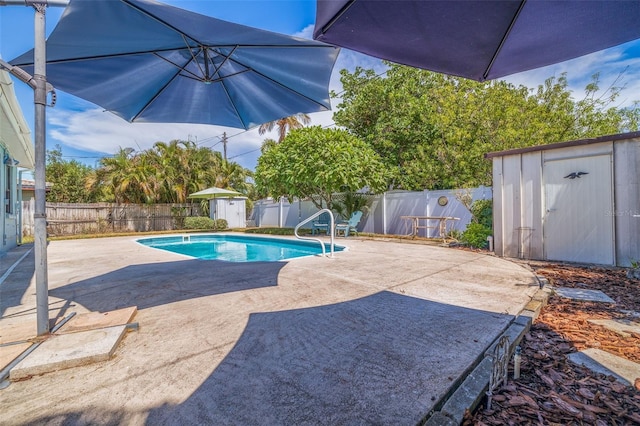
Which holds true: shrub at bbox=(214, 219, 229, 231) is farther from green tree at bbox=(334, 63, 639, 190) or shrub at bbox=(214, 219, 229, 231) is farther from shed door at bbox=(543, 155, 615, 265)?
shed door at bbox=(543, 155, 615, 265)

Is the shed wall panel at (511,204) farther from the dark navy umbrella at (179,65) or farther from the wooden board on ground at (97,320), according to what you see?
the wooden board on ground at (97,320)

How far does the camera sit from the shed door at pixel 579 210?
5715mm

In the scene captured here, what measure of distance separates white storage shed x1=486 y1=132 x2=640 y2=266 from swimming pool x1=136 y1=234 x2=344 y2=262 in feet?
14.5

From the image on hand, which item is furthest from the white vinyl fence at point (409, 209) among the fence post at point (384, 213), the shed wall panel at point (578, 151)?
the shed wall panel at point (578, 151)

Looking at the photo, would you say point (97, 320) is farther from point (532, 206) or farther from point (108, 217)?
point (108, 217)

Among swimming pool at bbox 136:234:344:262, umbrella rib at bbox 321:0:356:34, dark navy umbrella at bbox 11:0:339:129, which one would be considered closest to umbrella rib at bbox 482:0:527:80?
umbrella rib at bbox 321:0:356:34

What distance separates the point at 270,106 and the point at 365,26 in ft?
8.48

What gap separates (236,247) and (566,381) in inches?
427

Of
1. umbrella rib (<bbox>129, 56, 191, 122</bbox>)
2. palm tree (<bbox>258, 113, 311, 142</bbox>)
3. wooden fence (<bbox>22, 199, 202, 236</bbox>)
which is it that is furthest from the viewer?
palm tree (<bbox>258, 113, 311, 142</bbox>)

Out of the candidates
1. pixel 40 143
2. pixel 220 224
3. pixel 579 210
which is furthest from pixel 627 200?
pixel 220 224

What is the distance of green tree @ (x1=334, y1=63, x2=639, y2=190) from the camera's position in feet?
35.9

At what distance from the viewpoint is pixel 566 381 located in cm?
196

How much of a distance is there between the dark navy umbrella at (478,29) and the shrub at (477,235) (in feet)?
22.5

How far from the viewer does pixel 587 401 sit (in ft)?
5.76
